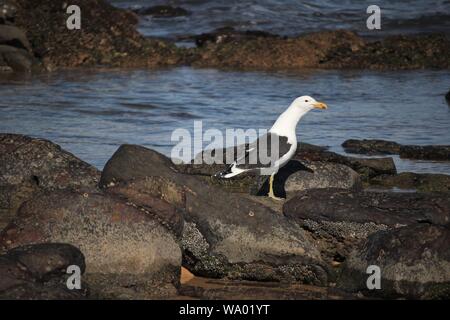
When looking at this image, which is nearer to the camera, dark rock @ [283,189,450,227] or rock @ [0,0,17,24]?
dark rock @ [283,189,450,227]

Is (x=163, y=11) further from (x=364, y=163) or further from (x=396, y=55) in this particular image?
(x=364, y=163)

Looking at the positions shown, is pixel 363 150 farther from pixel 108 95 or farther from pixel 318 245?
pixel 108 95

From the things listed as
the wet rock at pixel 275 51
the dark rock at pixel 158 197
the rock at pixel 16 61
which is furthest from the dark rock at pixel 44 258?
the wet rock at pixel 275 51

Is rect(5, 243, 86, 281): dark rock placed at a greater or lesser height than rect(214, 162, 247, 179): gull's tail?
greater

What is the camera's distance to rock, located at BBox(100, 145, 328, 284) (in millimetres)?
7234

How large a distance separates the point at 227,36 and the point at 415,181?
37.3 ft

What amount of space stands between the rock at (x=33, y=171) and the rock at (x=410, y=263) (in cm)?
311

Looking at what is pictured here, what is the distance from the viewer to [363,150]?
39.2ft

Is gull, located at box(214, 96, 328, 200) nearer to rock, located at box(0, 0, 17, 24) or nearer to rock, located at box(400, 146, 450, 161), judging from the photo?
rock, located at box(400, 146, 450, 161)

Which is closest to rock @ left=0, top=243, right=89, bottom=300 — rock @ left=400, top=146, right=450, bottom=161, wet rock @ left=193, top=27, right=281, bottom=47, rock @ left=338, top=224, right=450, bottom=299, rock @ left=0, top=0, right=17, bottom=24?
rock @ left=338, top=224, right=450, bottom=299

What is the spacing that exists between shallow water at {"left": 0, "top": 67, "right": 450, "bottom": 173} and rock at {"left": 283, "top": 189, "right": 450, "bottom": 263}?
10.7ft

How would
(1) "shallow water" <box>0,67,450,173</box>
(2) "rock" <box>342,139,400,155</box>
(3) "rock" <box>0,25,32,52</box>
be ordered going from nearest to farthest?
(2) "rock" <box>342,139,400,155</box>
(1) "shallow water" <box>0,67,450,173</box>
(3) "rock" <box>0,25,32,52</box>
